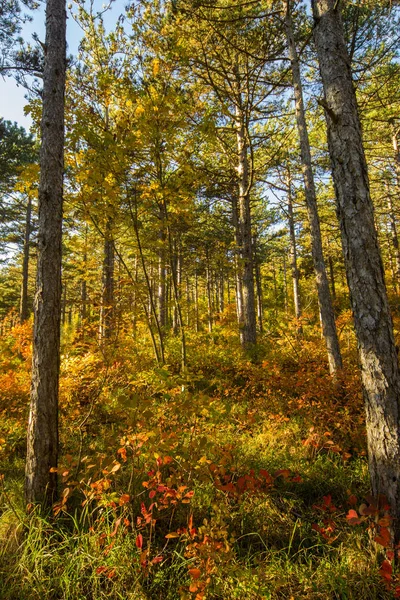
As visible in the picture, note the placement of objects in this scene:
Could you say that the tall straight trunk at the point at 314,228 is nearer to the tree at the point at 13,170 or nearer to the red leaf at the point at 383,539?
the red leaf at the point at 383,539

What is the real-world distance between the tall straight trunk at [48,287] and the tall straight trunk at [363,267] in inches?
115

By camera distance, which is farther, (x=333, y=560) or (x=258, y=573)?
(x=333, y=560)

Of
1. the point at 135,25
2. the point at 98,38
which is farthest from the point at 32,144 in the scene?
the point at 135,25

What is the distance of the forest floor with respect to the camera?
216 centimetres

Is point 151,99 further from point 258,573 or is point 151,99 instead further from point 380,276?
point 258,573

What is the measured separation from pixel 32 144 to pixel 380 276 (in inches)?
578

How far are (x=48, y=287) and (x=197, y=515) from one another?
2.81 metres

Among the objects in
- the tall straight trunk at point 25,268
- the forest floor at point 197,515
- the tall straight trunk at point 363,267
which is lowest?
the forest floor at point 197,515

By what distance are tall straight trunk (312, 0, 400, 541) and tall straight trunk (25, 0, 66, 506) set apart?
291 centimetres

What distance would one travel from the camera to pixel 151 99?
15.5 ft

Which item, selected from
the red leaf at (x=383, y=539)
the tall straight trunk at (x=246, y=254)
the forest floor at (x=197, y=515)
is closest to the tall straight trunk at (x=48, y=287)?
the forest floor at (x=197, y=515)

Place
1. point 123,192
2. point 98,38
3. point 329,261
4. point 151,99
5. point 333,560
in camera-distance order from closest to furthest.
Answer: point 333,560 → point 151,99 → point 123,192 → point 98,38 → point 329,261

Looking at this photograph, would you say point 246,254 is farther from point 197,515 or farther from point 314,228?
point 197,515

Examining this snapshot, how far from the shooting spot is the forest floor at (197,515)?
2156mm
